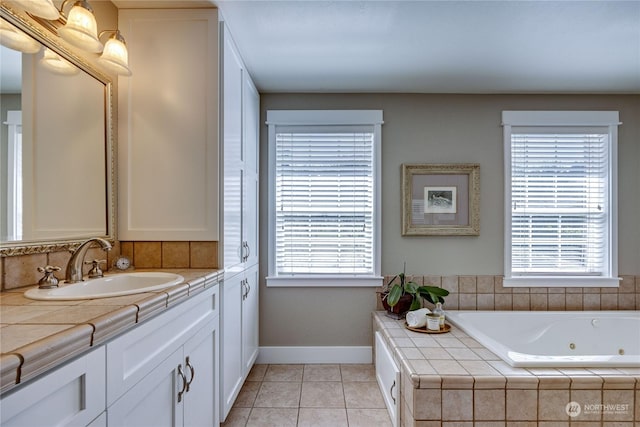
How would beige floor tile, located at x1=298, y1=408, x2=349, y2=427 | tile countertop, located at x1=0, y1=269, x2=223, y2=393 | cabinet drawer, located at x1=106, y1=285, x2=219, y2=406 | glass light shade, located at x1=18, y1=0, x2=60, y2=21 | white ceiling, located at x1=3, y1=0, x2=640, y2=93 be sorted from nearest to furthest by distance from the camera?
tile countertop, located at x1=0, y1=269, x2=223, y2=393 < cabinet drawer, located at x1=106, y1=285, x2=219, y2=406 < glass light shade, located at x1=18, y1=0, x2=60, y2=21 < white ceiling, located at x1=3, y1=0, x2=640, y2=93 < beige floor tile, located at x1=298, y1=408, x2=349, y2=427

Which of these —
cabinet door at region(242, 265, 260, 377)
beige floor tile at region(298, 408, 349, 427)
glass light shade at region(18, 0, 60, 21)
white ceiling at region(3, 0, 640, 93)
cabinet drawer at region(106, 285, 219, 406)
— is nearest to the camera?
cabinet drawer at region(106, 285, 219, 406)

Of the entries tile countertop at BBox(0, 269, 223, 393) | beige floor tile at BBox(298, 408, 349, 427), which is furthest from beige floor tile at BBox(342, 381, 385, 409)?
tile countertop at BBox(0, 269, 223, 393)

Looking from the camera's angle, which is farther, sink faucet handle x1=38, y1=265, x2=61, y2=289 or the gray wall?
the gray wall

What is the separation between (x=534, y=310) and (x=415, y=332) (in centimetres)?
132

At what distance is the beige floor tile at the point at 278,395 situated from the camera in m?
2.13

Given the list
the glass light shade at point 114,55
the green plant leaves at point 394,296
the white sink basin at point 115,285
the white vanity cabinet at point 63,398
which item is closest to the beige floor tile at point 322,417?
the green plant leaves at point 394,296

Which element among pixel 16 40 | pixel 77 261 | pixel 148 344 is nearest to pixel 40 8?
pixel 16 40

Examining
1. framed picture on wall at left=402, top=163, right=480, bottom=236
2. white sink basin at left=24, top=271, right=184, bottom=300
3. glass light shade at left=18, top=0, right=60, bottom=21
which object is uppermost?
glass light shade at left=18, top=0, right=60, bottom=21

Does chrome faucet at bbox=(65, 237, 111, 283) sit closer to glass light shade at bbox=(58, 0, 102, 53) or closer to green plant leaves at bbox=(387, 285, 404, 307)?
glass light shade at bbox=(58, 0, 102, 53)

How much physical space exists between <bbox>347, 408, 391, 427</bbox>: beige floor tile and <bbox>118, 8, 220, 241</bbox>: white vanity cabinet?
4.64 feet

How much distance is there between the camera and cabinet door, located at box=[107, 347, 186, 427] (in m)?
0.93

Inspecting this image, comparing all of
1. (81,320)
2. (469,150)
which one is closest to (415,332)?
(469,150)

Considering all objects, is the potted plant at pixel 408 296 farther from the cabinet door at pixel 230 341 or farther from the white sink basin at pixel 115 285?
the white sink basin at pixel 115 285

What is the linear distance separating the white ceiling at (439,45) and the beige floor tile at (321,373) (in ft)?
7.71
